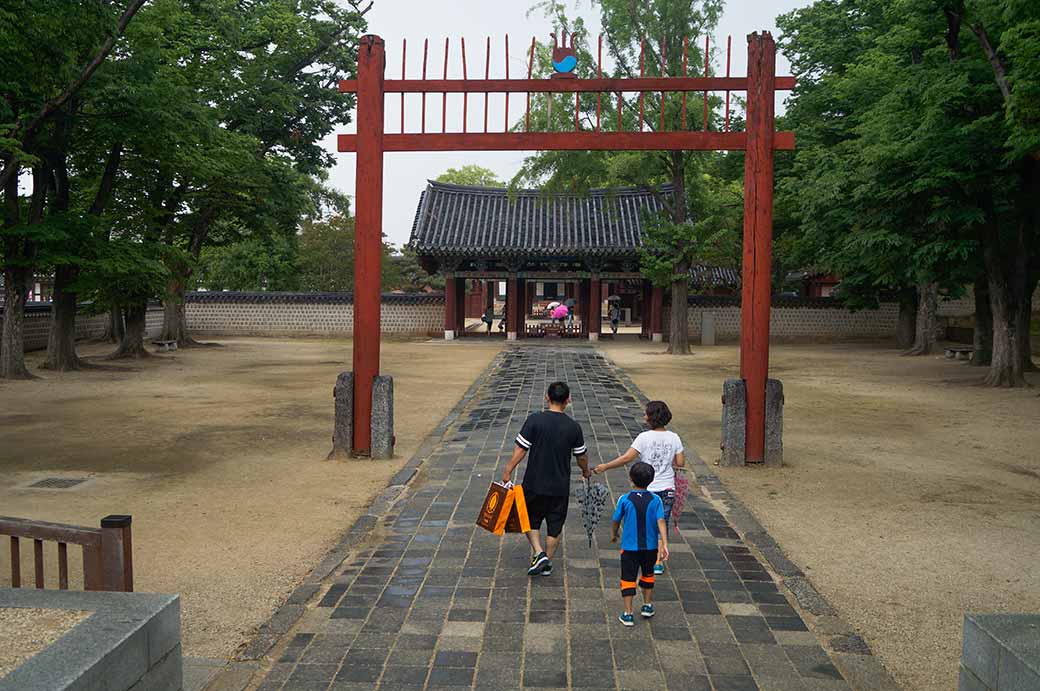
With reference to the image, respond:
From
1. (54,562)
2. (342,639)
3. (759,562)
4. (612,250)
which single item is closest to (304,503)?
(54,562)

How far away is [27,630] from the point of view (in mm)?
3430

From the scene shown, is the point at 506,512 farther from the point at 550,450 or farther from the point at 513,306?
the point at 513,306

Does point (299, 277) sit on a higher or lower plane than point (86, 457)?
higher

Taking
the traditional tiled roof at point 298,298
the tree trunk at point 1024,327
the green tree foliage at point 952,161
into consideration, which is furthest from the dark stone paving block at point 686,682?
the traditional tiled roof at point 298,298

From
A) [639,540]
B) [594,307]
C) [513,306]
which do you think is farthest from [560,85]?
[594,307]

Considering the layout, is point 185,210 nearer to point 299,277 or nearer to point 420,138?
point 299,277

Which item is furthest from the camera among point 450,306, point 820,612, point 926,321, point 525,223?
point 525,223

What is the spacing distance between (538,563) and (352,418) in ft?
15.5

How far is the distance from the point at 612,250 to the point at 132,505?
26.8 metres

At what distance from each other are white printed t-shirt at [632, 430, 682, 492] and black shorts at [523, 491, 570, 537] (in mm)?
651

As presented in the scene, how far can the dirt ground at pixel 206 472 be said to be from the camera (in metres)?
5.79

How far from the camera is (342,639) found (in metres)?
4.71

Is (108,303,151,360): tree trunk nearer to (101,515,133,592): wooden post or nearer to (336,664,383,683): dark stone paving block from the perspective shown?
(101,515,133,592): wooden post

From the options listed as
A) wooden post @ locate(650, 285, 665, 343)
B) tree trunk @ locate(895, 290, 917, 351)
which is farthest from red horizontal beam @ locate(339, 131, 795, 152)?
wooden post @ locate(650, 285, 665, 343)
